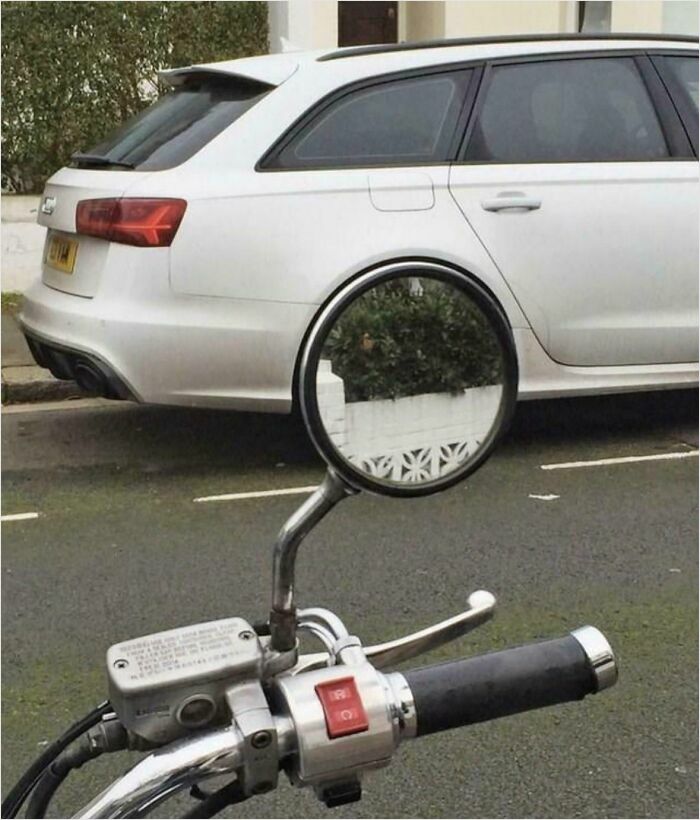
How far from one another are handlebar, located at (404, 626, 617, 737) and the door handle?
384cm

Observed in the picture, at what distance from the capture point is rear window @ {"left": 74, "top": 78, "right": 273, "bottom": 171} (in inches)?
194

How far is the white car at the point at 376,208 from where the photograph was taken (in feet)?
15.0

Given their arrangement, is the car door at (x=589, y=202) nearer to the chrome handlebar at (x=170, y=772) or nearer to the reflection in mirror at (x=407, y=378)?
the reflection in mirror at (x=407, y=378)

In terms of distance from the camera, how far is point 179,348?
4.77 m

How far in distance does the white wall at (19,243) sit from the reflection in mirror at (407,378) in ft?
26.5

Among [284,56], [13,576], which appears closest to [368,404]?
[13,576]

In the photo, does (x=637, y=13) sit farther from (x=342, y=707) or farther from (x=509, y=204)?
(x=342, y=707)

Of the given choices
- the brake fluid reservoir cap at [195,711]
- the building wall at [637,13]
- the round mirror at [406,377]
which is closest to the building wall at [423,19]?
the building wall at [637,13]

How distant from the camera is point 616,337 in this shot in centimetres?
522

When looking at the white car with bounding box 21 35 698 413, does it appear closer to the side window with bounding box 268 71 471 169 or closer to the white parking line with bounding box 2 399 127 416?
the side window with bounding box 268 71 471 169

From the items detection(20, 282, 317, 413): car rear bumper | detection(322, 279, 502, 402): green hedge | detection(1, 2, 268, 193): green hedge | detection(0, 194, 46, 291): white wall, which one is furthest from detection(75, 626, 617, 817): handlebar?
detection(1, 2, 268, 193): green hedge

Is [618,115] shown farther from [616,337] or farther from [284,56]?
[284,56]

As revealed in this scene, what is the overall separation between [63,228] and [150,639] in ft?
13.6

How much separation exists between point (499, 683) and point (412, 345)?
0.32 m
